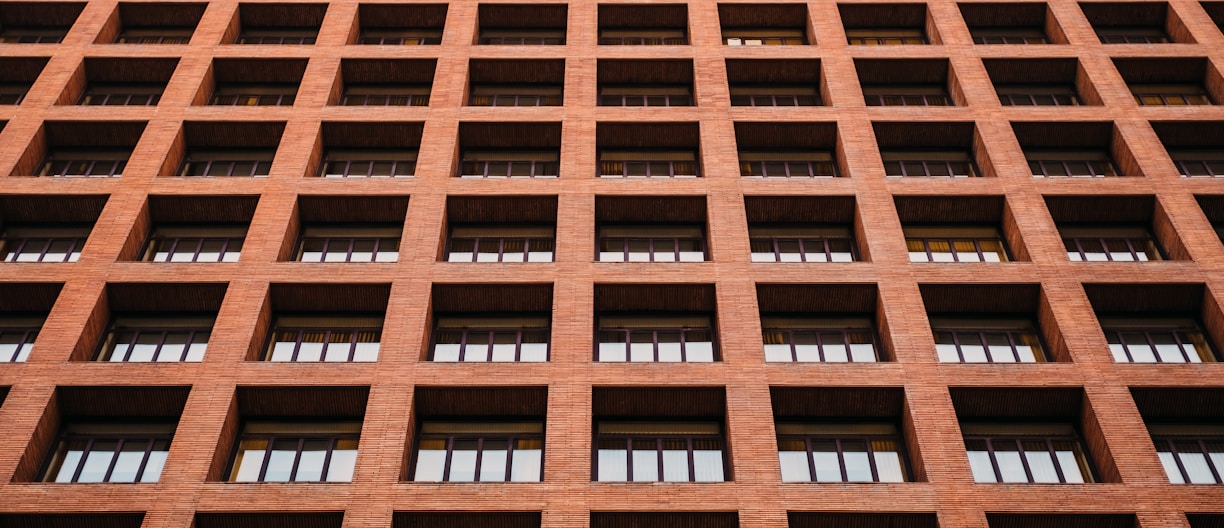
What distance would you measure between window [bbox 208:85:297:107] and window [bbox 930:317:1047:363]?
21.9 metres

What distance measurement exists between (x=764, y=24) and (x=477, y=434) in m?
19.3

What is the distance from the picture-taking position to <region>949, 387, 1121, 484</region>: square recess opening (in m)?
23.9

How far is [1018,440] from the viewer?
81.0 ft

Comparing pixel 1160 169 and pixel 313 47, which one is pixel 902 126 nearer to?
pixel 1160 169

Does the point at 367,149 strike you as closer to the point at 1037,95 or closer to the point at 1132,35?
the point at 1037,95

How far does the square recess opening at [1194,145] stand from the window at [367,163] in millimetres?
22803

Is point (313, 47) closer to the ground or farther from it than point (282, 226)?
farther from it

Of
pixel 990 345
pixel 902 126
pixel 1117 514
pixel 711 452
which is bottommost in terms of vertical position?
pixel 1117 514

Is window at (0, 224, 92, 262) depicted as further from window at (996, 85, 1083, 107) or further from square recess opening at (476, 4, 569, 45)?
window at (996, 85, 1083, 107)

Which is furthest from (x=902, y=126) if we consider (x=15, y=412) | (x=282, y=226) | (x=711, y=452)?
(x=15, y=412)

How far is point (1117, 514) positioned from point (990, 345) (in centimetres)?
610

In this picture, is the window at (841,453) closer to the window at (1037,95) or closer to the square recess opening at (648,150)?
the square recess opening at (648,150)

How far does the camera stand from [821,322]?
2748 cm

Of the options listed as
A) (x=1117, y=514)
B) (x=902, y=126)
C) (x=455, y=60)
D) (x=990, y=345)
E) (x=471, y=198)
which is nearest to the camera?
(x=1117, y=514)
